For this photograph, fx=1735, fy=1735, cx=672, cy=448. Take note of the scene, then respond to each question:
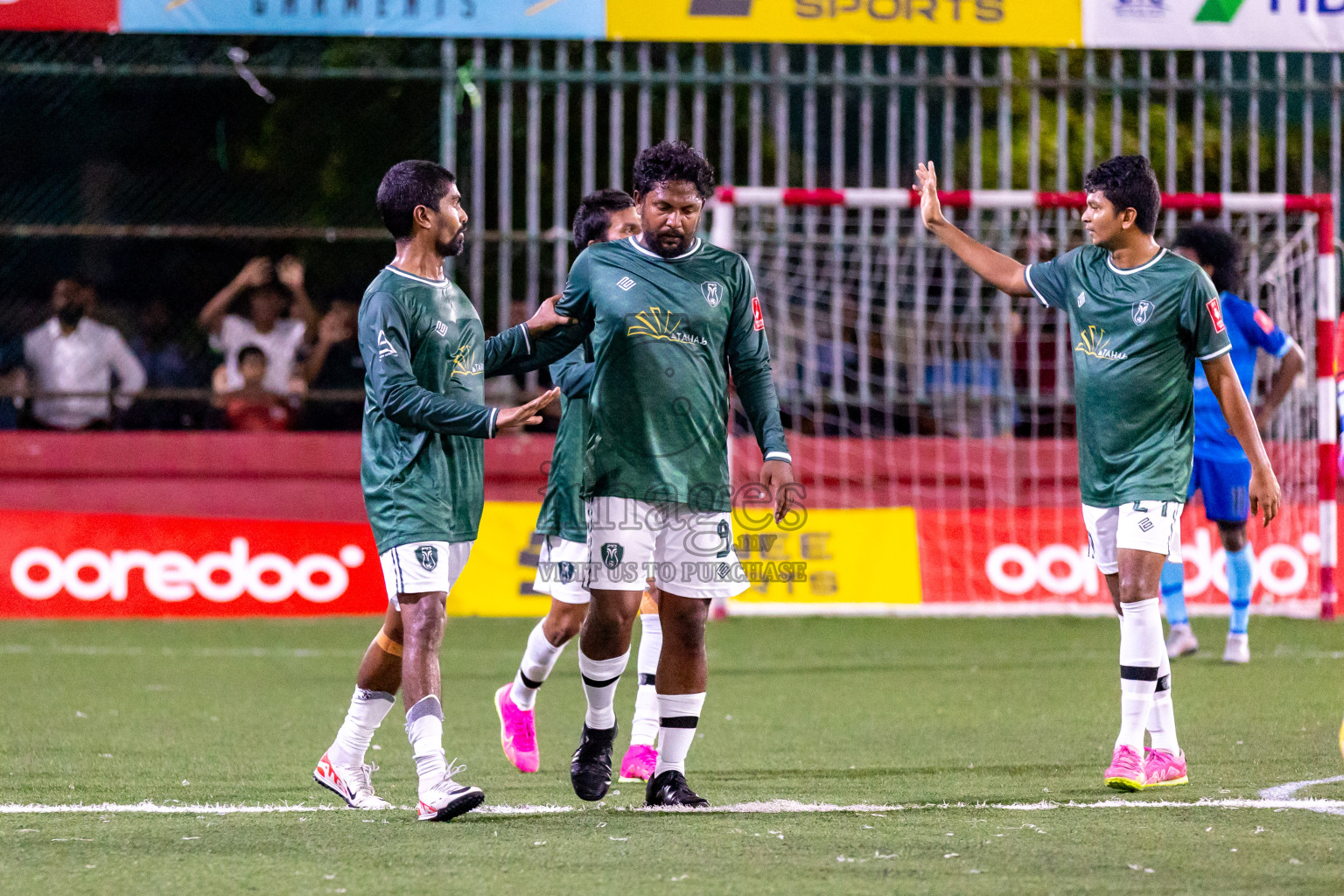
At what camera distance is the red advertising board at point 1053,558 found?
12.3 m

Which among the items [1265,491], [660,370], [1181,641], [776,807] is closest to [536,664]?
[776,807]

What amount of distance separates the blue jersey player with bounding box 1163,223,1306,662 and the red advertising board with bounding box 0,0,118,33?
776 cm

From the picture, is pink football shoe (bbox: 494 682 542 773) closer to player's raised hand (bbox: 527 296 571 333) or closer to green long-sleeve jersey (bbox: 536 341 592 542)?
green long-sleeve jersey (bbox: 536 341 592 542)

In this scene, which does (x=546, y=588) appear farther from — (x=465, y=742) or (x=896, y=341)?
(x=896, y=341)

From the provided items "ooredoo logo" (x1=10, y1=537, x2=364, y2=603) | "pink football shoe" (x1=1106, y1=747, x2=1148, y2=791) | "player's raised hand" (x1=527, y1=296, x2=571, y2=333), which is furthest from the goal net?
"player's raised hand" (x1=527, y1=296, x2=571, y2=333)

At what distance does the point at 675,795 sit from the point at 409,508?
1.20 meters

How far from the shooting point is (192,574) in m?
12.3

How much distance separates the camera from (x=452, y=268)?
1348 cm

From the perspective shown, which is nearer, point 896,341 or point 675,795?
point 675,795

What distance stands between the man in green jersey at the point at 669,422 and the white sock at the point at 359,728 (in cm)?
65

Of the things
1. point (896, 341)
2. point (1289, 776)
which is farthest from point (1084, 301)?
point (896, 341)

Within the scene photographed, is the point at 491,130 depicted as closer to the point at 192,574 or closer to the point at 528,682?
the point at 192,574

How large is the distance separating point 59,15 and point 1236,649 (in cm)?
911

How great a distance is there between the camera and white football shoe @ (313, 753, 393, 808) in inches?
211
